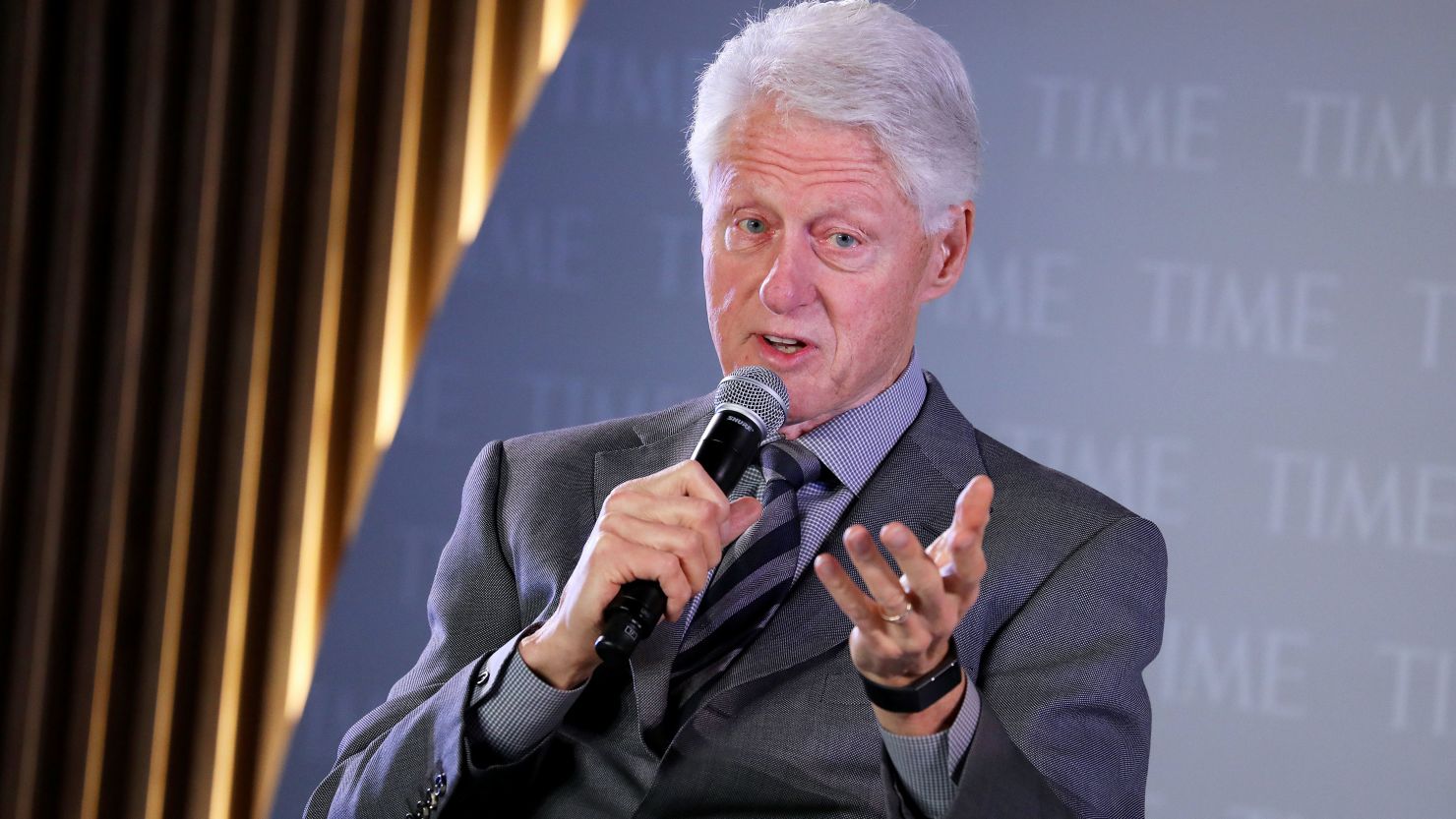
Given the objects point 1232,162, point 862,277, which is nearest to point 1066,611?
point 862,277

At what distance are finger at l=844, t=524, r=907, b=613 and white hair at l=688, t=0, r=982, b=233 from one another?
67 centimetres

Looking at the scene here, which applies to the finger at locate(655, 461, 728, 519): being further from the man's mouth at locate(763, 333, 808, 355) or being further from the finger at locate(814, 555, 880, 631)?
the man's mouth at locate(763, 333, 808, 355)

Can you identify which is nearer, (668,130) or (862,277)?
(862,277)

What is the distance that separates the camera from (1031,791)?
50.8 inches

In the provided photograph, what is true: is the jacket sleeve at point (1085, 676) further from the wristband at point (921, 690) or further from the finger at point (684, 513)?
the finger at point (684, 513)

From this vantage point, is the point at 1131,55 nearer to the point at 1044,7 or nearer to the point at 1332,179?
the point at 1044,7

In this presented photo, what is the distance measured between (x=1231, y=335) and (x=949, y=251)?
1182 millimetres

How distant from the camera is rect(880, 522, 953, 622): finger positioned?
3.56ft

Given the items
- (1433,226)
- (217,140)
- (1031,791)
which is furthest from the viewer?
(217,140)

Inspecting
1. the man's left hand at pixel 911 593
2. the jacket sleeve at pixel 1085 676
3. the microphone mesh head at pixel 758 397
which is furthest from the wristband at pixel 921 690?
the microphone mesh head at pixel 758 397

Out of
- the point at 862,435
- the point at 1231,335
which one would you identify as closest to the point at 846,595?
the point at 862,435

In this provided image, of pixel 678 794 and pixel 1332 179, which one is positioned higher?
pixel 1332 179

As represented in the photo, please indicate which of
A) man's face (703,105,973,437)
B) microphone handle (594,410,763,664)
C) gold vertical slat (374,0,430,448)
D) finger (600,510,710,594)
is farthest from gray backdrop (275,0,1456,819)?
finger (600,510,710,594)

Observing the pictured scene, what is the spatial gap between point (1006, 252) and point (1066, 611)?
138 centimetres
